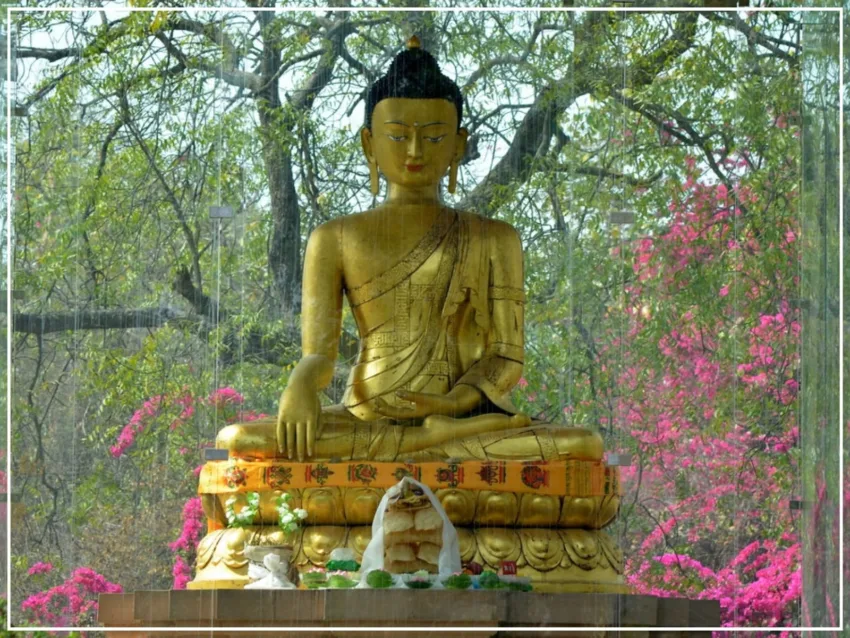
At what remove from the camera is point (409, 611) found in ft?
27.1

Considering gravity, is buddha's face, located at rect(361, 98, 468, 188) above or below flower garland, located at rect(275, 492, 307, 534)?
above

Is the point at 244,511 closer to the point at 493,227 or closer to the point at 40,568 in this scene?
the point at 40,568

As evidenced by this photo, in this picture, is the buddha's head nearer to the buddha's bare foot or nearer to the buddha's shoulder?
the buddha's shoulder

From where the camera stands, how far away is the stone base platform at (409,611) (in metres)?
8.23

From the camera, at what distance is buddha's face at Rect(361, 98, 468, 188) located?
10.1m

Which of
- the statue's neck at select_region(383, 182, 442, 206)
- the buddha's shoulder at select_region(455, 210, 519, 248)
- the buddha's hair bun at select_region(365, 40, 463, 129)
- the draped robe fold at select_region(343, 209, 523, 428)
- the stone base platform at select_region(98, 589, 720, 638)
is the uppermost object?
the buddha's hair bun at select_region(365, 40, 463, 129)

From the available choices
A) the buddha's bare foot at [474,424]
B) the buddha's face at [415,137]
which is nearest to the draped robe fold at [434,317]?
the buddha's face at [415,137]

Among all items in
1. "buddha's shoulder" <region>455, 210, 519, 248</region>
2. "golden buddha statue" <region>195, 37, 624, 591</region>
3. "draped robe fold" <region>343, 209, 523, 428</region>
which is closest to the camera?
"golden buddha statue" <region>195, 37, 624, 591</region>

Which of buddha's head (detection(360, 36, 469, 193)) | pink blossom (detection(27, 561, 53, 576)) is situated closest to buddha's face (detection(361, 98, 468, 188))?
buddha's head (detection(360, 36, 469, 193))

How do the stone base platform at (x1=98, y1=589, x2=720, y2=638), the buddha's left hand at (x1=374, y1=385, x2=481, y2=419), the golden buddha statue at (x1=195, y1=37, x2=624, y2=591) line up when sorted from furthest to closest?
the buddha's left hand at (x1=374, y1=385, x2=481, y2=419)
the golden buddha statue at (x1=195, y1=37, x2=624, y2=591)
the stone base platform at (x1=98, y1=589, x2=720, y2=638)

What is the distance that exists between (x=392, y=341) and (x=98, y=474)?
137 centimetres

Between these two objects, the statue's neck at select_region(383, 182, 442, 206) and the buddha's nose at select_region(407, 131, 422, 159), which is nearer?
the buddha's nose at select_region(407, 131, 422, 159)

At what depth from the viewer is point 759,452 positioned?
9.89m

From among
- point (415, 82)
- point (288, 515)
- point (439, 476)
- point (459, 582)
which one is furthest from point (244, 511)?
point (415, 82)
